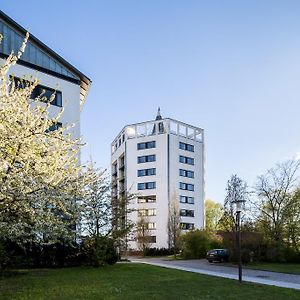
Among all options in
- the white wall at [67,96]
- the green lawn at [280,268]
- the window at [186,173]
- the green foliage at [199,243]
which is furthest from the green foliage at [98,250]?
the window at [186,173]

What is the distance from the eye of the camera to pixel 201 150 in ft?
253

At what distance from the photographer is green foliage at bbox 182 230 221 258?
139 ft

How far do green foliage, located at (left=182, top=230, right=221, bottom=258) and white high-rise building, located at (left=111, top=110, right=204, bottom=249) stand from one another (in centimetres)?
2348

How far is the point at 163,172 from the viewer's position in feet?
231

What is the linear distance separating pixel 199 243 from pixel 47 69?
23.2m

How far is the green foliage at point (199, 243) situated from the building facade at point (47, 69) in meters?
17.2

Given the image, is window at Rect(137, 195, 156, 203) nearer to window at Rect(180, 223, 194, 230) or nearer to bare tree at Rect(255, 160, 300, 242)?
window at Rect(180, 223, 194, 230)

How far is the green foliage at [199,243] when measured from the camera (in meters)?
42.4

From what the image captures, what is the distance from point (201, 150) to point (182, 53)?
59.4 meters

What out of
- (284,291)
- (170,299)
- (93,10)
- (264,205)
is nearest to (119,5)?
(93,10)

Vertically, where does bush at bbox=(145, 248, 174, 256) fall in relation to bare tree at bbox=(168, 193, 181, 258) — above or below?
below

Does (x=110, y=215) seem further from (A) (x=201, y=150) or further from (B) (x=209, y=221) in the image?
(B) (x=209, y=221)

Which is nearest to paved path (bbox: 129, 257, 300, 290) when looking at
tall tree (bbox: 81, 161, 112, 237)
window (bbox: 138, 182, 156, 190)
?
tall tree (bbox: 81, 161, 112, 237)

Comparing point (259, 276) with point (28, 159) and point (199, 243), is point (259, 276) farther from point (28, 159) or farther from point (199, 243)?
point (199, 243)
